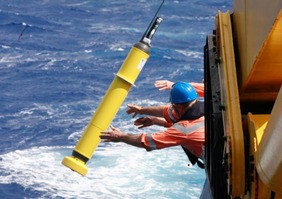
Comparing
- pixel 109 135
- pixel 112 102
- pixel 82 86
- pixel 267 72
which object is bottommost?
pixel 82 86

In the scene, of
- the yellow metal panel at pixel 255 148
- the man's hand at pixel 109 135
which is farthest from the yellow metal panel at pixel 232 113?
the man's hand at pixel 109 135

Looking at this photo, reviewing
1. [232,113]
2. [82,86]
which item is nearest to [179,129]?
[232,113]

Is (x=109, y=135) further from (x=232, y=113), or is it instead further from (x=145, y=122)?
(x=232, y=113)

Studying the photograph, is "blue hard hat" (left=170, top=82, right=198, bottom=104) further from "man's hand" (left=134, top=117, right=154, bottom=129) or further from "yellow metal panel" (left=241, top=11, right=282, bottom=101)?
"yellow metal panel" (left=241, top=11, right=282, bottom=101)

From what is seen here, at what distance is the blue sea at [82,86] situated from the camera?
13375mm

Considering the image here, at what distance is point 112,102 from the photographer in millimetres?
6105

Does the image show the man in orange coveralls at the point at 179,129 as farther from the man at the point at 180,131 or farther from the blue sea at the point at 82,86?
the blue sea at the point at 82,86

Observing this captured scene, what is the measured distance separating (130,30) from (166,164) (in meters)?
12.2

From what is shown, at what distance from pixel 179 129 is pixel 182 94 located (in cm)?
36

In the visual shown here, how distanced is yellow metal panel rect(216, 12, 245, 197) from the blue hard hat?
1191 mm

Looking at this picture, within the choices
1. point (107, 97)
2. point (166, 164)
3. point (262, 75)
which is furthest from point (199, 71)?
point (262, 75)

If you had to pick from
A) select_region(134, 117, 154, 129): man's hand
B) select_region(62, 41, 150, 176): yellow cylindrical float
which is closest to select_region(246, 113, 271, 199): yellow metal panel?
select_region(62, 41, 150, 176): yellow cylindrical float

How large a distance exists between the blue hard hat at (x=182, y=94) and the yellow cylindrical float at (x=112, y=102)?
2.00ft

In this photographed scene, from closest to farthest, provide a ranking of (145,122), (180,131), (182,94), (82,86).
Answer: (180,131)
(182,94)
(145,122)
(82,86)
